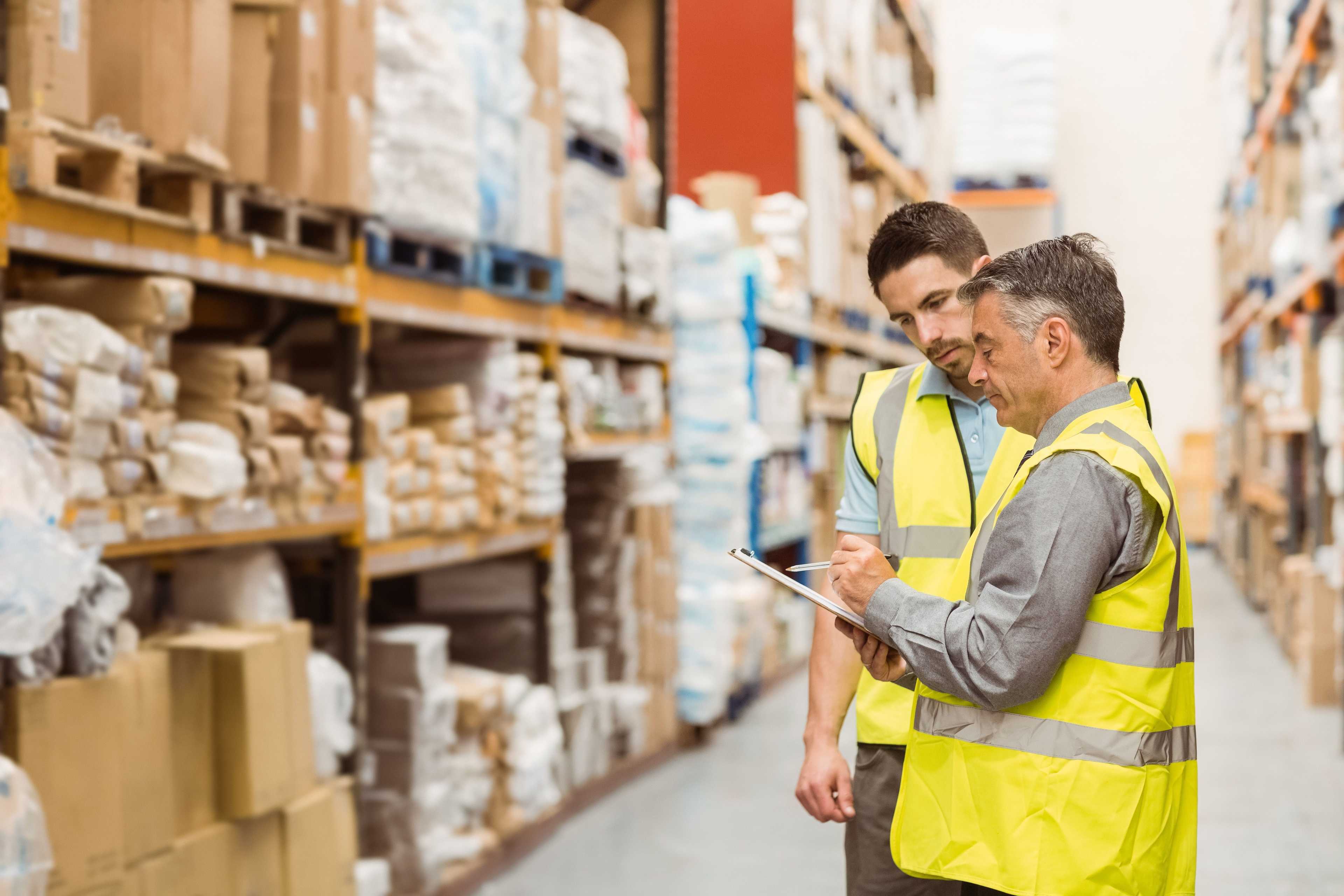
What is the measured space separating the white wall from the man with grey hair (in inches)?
661

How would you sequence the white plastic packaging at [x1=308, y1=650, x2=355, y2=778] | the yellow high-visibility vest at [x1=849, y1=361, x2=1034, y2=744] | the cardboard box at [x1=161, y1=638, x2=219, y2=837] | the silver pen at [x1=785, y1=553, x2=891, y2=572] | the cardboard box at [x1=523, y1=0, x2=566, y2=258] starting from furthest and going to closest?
the cardboard box at [x1=523, y1=0, x2=566, y2=258], the white plastic packaging at [x1=308, y1=650, x2=355, y2=778], the cardboard box at [x1=161, y1=638, x2=219, y2=837], the yellow high-visibility vest at [x1=849, y1=361, x2=1034, y2=744], the silver pen at [x1=785, y1=553, x2=891, y2=572]

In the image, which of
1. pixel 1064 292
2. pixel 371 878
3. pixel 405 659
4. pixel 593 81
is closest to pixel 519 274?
pixel 593 81

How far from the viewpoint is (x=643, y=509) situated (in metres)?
6.60

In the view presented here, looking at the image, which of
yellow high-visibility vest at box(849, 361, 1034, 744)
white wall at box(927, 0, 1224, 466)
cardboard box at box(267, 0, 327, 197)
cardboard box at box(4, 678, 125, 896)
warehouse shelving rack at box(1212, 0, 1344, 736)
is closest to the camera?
yellow high-visibility vest at box(849, 361, 1034, 744)

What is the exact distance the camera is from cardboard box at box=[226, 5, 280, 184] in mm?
3545

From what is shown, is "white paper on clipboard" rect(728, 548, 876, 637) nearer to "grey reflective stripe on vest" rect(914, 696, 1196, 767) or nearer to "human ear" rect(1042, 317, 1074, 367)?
"grey reflective stripe on vest" rect(914, 696, 1196, 767)

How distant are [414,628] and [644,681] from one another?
86.6 inches

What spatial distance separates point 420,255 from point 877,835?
269 centimetres

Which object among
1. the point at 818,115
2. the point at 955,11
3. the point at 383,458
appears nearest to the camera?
the point at 383,458

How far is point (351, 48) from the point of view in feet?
12.9

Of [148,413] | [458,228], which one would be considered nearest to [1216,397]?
[458,228]

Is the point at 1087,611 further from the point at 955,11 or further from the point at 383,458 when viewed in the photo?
the point at 955,11

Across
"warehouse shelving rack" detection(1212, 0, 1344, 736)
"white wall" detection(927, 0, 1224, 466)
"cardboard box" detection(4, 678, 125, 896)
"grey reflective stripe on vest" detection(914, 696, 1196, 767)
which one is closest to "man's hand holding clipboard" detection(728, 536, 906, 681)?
"grey reflective stripe on vest" detection(914, 696, 1196, 767)

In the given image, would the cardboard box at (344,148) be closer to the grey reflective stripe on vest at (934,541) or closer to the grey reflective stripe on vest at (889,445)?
the grey reflective stripe on vest at (889,445)
